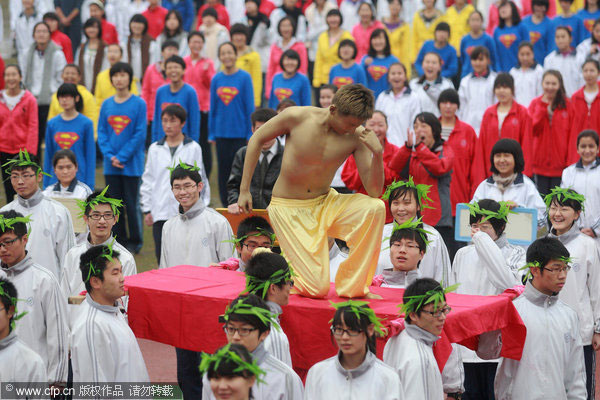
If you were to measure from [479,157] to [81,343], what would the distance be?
5511 millimetres

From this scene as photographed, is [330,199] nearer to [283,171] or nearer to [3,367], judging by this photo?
[283,171]

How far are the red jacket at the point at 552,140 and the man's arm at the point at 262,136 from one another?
5.41 metres

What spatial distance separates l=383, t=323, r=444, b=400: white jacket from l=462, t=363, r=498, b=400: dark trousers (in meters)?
1.60

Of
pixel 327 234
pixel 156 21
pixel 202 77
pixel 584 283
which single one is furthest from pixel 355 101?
pixel 156 21

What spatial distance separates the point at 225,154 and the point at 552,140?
4.09 m

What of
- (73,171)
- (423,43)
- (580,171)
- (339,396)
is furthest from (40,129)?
(339,396)

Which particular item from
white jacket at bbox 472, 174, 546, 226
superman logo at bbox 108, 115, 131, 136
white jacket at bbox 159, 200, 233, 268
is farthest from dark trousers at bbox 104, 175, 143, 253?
white jacket at bbox 472, 174, 546, 226

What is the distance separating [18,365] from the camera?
17.9 feet

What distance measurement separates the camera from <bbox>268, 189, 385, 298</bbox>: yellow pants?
6.11m

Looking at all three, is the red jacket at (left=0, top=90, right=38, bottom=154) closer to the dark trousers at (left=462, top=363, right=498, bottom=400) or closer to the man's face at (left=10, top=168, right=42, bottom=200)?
the man's face at (left=10, top=168, right=42, bottom=200)

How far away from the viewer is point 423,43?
558 inches

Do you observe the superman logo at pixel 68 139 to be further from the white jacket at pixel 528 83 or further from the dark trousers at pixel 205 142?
the white jacket at pixel 528 83

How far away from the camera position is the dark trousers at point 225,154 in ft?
39.0

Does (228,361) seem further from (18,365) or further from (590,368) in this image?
(590,368)
